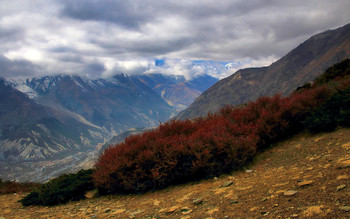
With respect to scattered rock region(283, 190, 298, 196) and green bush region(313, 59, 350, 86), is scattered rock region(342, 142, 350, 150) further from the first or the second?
green bush region(313, 59, 350, 86)

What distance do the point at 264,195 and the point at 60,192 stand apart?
656cm

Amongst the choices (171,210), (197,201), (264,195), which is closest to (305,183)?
(264,195)

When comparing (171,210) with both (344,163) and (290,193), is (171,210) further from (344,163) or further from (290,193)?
(344,163)

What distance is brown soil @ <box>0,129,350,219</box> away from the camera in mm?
4140

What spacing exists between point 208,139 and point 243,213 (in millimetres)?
3486

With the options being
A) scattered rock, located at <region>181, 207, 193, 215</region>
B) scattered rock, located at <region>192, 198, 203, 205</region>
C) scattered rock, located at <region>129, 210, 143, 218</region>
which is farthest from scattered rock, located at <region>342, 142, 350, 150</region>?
scattered rock, located at <region>129, 210, 143, 218</region>

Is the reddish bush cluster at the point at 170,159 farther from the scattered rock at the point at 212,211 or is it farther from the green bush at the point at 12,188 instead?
the green bush at the point at 12,188

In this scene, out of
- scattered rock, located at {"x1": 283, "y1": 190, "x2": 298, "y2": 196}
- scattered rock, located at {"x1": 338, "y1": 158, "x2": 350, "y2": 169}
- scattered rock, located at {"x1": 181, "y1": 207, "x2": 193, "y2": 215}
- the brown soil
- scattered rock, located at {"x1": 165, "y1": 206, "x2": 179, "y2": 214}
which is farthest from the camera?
scattered rock, located at {"x1": 165, "y1": 206, "x2": 179, "y2": 214}

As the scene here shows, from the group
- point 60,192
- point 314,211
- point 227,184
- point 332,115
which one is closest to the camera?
point 314,211

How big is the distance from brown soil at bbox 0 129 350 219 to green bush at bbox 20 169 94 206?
37 cm

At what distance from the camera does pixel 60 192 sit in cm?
825

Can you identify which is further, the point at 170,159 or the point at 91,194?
the point at 91,194

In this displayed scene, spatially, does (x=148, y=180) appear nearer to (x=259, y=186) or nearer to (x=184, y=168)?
(x=184, y=168)

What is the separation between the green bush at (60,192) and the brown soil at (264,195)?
0.37 m
